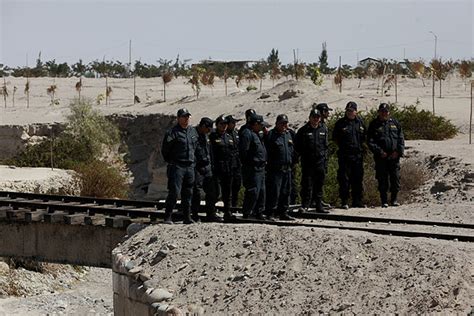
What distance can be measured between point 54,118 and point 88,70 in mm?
43904

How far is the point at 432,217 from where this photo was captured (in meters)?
16.6

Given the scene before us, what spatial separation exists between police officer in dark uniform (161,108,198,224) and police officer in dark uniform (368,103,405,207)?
3.98 meters

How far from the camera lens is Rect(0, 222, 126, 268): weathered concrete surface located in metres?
17.2

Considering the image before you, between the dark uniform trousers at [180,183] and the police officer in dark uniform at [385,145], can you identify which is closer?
the dark uniform trousers at [180,183]

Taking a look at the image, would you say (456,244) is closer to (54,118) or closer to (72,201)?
(72,201)

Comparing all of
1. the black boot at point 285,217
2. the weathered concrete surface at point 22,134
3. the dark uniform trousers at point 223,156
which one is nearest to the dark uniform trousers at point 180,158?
the dark uniform trousers at point 223,156

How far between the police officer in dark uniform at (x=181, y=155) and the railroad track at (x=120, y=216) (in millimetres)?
1107

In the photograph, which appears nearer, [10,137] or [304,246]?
[304,246]

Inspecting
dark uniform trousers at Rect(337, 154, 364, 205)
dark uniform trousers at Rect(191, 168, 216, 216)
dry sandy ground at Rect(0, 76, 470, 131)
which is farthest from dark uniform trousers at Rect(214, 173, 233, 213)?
dry sandy ground at Rect(0, 76, 470, 131)

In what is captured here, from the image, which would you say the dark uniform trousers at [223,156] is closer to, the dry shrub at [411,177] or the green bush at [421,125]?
the dry shrub at [411,177]

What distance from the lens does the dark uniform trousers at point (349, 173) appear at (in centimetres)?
1744

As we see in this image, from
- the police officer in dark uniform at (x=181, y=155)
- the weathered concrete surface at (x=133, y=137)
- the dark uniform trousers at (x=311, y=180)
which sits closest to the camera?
the police officer in dark uniform at (x=181, y=155)

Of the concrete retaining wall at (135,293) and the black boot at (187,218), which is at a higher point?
the black boot at (187,218)

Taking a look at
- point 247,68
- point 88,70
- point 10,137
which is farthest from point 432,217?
point 88,70
